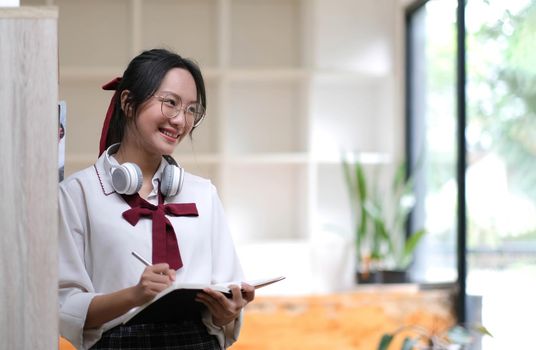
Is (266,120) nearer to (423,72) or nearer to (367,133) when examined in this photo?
(367,133)

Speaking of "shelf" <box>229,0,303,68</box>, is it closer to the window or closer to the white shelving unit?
the white shelving unit

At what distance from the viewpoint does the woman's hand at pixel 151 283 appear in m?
1.56

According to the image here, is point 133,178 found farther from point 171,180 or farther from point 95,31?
point 95,31

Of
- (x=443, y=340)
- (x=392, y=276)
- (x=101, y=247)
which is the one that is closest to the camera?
(x=101, y=247)

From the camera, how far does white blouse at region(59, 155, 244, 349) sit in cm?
164

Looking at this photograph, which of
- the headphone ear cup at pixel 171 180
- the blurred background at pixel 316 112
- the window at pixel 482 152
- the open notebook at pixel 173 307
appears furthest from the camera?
the blurred background at pixel 316 112

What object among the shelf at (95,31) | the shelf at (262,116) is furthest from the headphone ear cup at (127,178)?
the shelf at (262,116)

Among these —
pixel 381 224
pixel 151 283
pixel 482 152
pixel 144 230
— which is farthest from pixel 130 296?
pixel 381 224

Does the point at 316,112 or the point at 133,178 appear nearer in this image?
the point at 133,178

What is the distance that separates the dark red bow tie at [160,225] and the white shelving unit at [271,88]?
3.37m

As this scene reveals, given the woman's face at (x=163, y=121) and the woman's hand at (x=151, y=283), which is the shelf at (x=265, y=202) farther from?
the woman's hand at (x=151, y=283)

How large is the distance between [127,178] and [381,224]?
3.56 meters

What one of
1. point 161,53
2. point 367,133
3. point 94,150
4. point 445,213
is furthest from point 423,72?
point 161,53

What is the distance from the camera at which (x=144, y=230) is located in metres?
1.70
